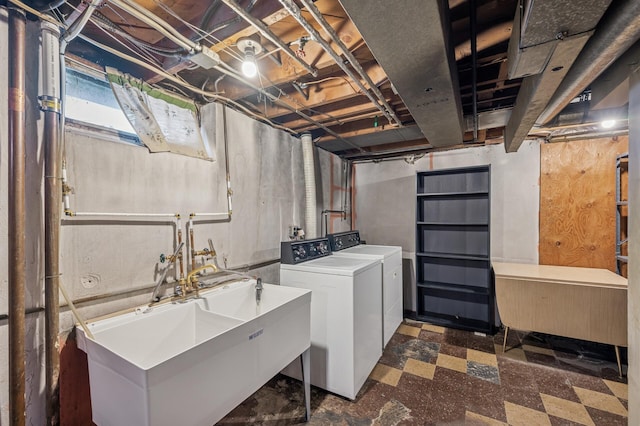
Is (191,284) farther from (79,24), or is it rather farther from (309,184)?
(309,184)

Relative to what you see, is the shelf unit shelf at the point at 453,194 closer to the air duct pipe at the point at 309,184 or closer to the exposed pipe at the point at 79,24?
the air duct pipe at the point at 309,184

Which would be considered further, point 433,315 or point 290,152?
point 433,315

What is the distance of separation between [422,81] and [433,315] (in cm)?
299

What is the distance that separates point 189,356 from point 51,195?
3.00 ft

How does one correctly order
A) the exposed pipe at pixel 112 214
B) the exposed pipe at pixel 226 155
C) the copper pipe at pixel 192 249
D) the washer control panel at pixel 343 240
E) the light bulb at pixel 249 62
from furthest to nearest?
the washer control panel at pixel 343 240 < the exposed pipe at pixel 226 155 < the copper pipe at pixel 192 249 < the light bulb at pixel 249 62 < the exposed pipe at pixel 112 214

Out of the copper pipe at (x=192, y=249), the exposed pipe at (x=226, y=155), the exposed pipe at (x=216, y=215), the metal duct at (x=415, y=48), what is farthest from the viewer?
the exposed pipe at (x=226, y=155)

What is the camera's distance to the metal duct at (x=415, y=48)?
0.99m

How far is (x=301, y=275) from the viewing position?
7.05 ft

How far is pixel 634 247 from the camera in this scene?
3.98 feet

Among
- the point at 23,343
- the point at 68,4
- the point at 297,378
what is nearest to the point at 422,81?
the point at 68,4

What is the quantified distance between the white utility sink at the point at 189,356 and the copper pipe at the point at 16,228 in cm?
20

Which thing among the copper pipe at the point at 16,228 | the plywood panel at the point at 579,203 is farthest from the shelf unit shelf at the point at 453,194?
the copper pipe at the point at 16,228

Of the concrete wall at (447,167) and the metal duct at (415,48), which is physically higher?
the metal duct at (415,48)

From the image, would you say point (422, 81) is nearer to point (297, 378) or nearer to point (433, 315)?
point (297, 378)
